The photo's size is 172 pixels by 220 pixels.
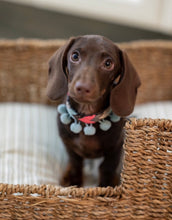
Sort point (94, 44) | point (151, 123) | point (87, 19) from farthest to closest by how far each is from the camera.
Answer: point (87, 19) < point (94, 44) < point (151, 123)

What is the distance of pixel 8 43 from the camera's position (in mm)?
1808

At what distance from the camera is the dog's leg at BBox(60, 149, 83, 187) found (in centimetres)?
146

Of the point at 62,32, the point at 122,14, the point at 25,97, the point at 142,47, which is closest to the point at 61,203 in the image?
the point at 25,97

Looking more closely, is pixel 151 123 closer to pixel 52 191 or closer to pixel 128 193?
pixel 128 193

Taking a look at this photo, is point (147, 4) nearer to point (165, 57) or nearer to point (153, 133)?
point (165, 57)

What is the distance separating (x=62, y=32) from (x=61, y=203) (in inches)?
69.8

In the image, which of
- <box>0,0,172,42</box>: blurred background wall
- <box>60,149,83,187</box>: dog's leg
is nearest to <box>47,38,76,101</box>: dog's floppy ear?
<box>60,149,83,187</box>: dog's leg

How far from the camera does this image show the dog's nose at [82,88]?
1.01 metres

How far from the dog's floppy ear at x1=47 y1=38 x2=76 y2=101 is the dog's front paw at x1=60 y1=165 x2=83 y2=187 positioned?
0.42m

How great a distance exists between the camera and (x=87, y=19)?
2.48 m

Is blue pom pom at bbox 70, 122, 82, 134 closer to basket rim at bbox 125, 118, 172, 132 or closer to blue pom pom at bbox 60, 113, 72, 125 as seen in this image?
blue pom pom at bbox 60, 113, 72, 125

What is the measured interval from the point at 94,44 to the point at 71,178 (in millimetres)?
664

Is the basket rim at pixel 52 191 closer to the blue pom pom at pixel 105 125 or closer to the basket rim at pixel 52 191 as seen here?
the basket rim at pixel 52 191

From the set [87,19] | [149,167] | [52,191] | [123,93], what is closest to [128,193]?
[149,167]
